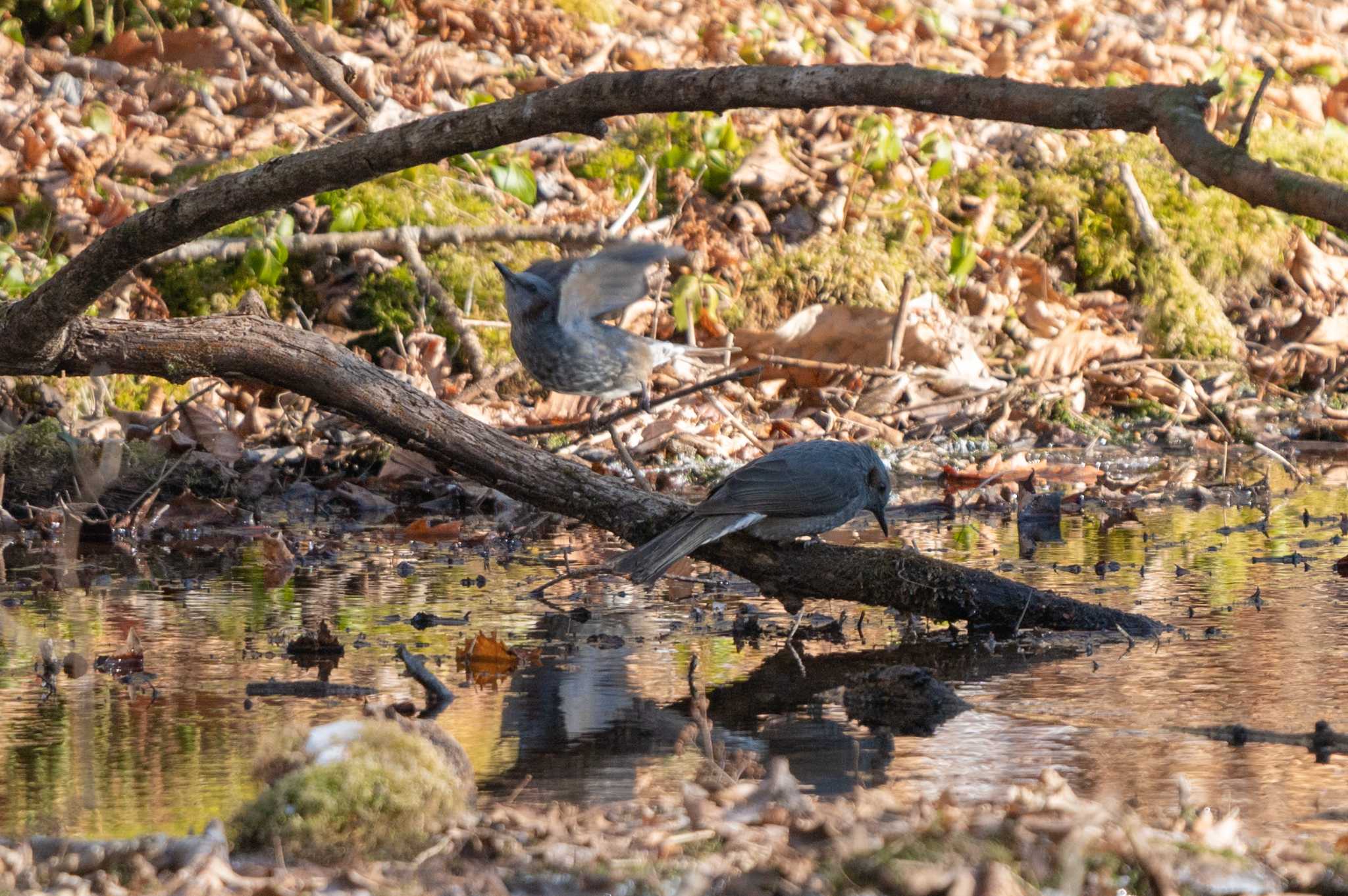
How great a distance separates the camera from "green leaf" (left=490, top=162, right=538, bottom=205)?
401 inches

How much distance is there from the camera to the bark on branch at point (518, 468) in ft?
17.5

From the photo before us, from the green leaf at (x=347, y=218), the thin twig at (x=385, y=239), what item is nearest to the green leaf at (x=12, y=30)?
the thin twig at (x=385, y=239)

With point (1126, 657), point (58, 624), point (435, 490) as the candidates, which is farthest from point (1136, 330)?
point (58, 624)

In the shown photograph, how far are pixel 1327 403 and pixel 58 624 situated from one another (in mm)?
8288

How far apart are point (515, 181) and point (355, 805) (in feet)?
24.6

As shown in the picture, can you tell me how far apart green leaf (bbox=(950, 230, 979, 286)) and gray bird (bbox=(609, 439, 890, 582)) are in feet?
18.4

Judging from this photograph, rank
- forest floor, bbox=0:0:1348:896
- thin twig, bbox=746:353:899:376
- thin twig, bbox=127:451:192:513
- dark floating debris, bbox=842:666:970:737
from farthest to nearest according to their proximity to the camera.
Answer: thin twig, bbox=746:353:899:376 → forest floor, bbox=0:0:1348:896 → thin twig, bbox=127:451:192:513 → dark floating debris, bbox=842:666:970:737

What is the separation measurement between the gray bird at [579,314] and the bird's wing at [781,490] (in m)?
0.72

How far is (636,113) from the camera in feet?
13.5

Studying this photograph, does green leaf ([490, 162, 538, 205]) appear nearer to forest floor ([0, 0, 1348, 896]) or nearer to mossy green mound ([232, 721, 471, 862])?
forest floor ([0, 0, 1348, 896])

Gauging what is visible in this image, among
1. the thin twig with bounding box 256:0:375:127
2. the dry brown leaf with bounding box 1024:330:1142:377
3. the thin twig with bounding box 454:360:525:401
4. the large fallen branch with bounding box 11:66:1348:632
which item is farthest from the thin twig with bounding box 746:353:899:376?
the thin twig with bounding box 256:0:375:127

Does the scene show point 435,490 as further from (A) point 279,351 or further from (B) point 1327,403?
(B) point 1327,403

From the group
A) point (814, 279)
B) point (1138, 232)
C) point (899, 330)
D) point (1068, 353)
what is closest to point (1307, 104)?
point (1138, 232)

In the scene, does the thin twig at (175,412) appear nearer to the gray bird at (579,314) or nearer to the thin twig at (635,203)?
the gray bird at (579,314)
